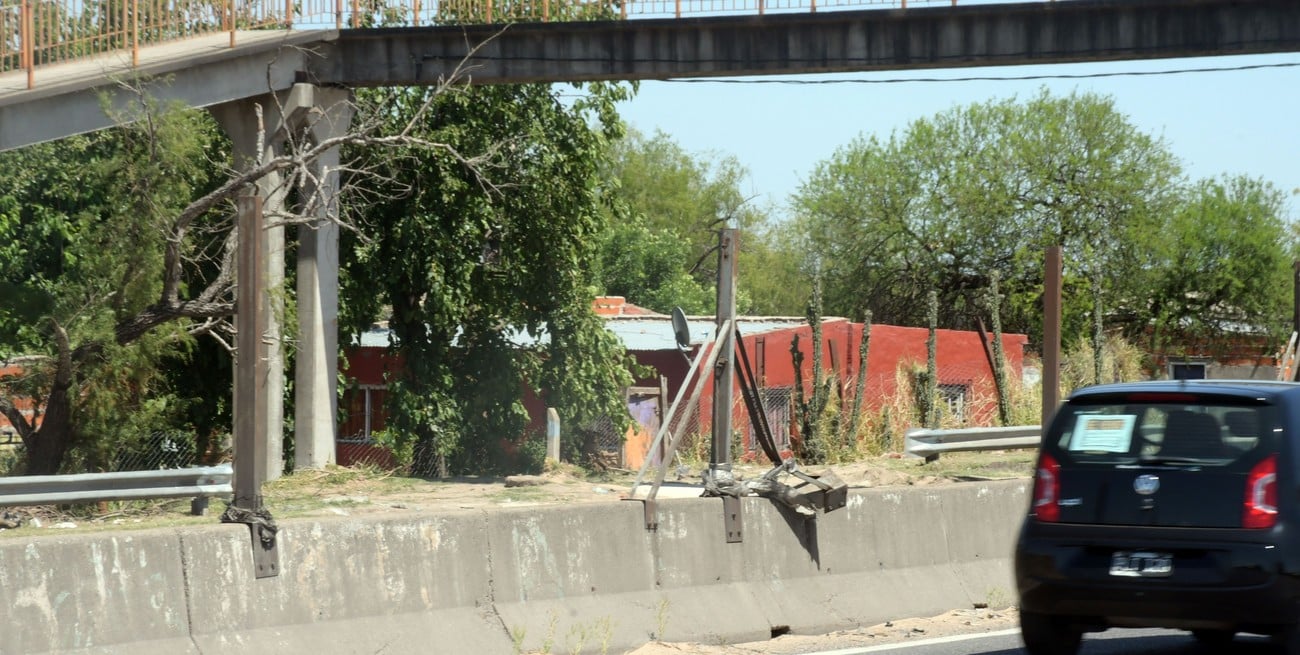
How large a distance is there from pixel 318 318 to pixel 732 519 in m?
11.1

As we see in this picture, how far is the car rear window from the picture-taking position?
24.6ft

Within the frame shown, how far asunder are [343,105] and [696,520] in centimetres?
1156

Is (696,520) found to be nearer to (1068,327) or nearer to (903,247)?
(1068,327)

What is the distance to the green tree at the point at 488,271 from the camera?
21.9 metres

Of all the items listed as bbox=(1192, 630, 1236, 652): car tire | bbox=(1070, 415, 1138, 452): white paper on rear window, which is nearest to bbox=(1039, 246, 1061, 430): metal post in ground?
bbox=(1192, 630, 1236, 652): car tire

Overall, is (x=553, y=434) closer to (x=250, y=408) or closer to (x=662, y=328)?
(x=662, y=328)

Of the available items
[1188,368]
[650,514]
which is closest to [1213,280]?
[1188,368]

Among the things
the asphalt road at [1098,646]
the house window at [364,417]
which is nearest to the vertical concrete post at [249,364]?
the asphalt road at [1098,646]

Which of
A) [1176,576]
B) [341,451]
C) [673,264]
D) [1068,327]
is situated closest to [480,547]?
[1176,576]

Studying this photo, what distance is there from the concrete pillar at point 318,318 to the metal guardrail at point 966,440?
8067 millimetres

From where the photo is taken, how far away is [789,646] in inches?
372

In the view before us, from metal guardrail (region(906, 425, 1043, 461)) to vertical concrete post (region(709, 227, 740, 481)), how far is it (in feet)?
21.9

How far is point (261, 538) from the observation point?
7.61 metres

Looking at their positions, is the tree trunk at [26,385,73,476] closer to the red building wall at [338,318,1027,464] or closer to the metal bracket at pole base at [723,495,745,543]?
the red building wall at [338,318,1027,464]
